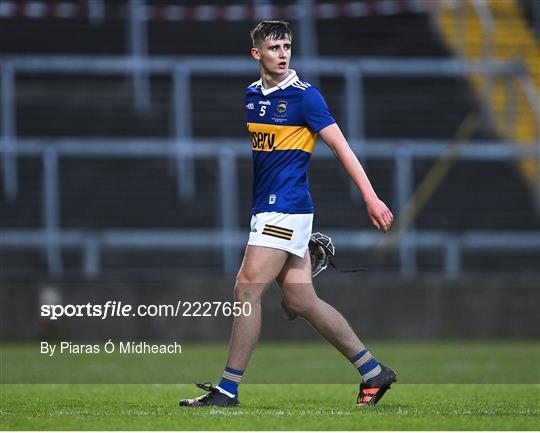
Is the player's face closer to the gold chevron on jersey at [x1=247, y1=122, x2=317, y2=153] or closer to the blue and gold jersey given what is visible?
the blue and gold jersey

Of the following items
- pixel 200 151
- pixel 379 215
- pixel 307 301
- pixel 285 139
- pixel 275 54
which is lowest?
pixel 200 151

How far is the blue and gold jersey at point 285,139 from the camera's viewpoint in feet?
21.8

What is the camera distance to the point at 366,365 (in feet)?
22.3

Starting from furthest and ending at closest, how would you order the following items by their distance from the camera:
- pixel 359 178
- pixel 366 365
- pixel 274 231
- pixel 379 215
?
pixel 366 365 < pixel 274 231 < pixel 359 178 < pixel 379 215

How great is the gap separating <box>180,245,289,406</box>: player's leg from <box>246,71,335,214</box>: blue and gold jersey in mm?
226

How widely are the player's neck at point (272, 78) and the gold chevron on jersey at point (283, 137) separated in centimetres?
19

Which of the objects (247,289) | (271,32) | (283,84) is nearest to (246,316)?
(247,289)

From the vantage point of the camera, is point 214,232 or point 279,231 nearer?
point 279,231

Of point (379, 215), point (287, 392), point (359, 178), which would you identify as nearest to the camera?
point (379, 215)

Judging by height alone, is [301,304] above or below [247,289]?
below

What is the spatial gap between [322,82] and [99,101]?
2552 mm

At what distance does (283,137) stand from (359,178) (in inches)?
16.9

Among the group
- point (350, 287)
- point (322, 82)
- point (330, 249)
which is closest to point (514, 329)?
point (350, 287)

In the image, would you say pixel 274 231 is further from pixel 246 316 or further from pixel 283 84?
pixel 283 84
